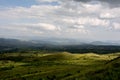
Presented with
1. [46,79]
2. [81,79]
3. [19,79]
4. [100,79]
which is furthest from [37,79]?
[100,79]

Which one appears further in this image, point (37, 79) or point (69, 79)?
point (37, 79)

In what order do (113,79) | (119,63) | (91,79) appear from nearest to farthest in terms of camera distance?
1. (113,79)
2. (91,79)
3. (119,63)

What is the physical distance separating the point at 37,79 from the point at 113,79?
63.9 m

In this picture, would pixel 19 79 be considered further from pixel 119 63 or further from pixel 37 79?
pixel 119 63

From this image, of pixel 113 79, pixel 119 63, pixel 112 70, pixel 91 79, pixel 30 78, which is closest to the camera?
pixel 113 79

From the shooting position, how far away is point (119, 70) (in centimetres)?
15600

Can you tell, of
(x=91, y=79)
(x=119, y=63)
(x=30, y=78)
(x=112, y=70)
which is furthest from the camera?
(x=30, y=78)

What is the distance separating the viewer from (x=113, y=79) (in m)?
138

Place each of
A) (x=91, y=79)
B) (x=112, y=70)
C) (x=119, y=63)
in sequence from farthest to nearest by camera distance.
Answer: (x=119, y=63), (x=112, y=70), (x=91, y=79)

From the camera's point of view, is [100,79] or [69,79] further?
[69,79]

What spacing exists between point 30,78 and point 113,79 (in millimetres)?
76224

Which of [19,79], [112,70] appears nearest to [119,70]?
[112,70]

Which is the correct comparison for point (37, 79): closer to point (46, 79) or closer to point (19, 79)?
point (46, 79)

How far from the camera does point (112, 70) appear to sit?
160875 mm
